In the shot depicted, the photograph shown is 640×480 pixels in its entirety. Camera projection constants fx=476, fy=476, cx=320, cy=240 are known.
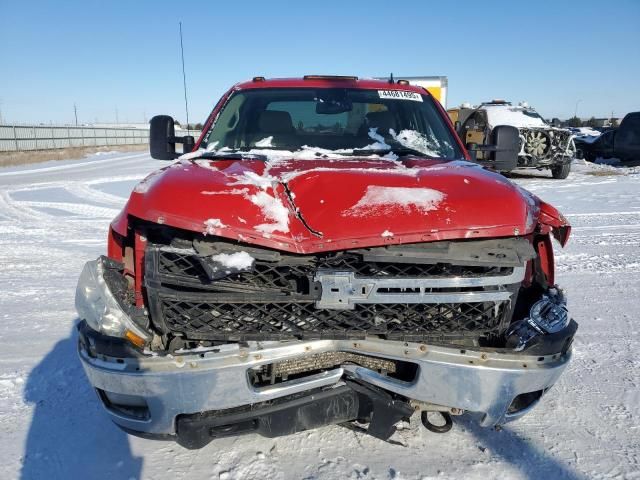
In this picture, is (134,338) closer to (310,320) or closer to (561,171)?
(310,320)

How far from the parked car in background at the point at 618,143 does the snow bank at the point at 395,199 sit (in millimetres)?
18177

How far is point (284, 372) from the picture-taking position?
1.98 metres

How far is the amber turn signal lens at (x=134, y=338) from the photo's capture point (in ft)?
6.23

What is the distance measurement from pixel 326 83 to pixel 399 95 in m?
0.57

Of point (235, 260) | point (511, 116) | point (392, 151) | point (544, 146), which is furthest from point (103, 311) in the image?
point (511, 116)

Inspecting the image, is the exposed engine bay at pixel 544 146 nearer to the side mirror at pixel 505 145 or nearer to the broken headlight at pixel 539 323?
the side mirror at pixel 505 145

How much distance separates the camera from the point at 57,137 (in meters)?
30.7

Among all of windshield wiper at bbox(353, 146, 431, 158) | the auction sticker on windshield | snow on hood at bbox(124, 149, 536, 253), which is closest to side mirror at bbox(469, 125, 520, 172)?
windshield wiper at bbox(353, 146, 431, 158)

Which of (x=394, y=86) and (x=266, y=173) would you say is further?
(x=394, y=86)

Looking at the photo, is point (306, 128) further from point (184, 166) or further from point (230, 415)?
point (230, 415)

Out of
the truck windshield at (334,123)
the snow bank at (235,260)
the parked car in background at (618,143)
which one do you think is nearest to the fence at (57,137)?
the truck windshield at (334,123)

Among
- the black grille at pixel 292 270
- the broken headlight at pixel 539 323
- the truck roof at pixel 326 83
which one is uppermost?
the truck roof at pixel 326 83

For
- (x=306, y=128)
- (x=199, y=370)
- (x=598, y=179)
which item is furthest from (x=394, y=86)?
(x=598, y=179)

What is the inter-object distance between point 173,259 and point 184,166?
2.23 ft
